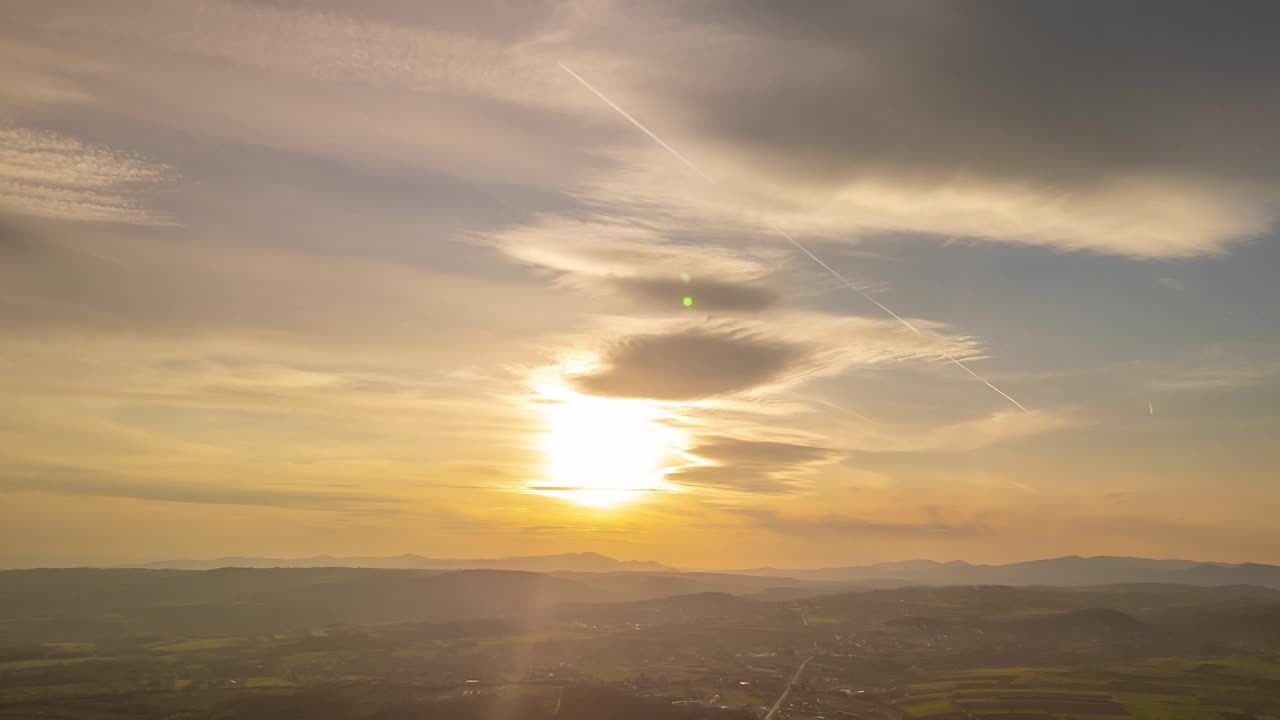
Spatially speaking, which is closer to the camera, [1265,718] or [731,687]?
[1265,718]

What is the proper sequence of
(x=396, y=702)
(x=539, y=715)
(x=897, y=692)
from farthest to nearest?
(x=897, y=692) → (x=396, y=702) → (x=539, y=715)

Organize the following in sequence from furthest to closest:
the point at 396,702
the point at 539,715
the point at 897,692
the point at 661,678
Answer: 1. the point at 661,678
2. the point at 897,692
3. the point at 396,702
4. the point at 539,715

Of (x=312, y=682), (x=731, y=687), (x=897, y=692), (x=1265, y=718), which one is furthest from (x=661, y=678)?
(x=1265, y=718)

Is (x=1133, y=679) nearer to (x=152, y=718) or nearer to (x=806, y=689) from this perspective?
(x=806, y=689)

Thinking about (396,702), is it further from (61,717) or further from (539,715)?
(61,717)

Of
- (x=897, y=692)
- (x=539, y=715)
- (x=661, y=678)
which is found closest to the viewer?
(x=539, y=715)

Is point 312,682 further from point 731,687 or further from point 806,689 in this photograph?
point 806,689

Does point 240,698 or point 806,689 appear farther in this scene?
point 806,689

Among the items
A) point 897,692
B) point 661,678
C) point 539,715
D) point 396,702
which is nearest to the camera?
point 539,715

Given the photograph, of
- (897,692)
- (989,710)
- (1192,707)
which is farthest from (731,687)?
(1192,707)
